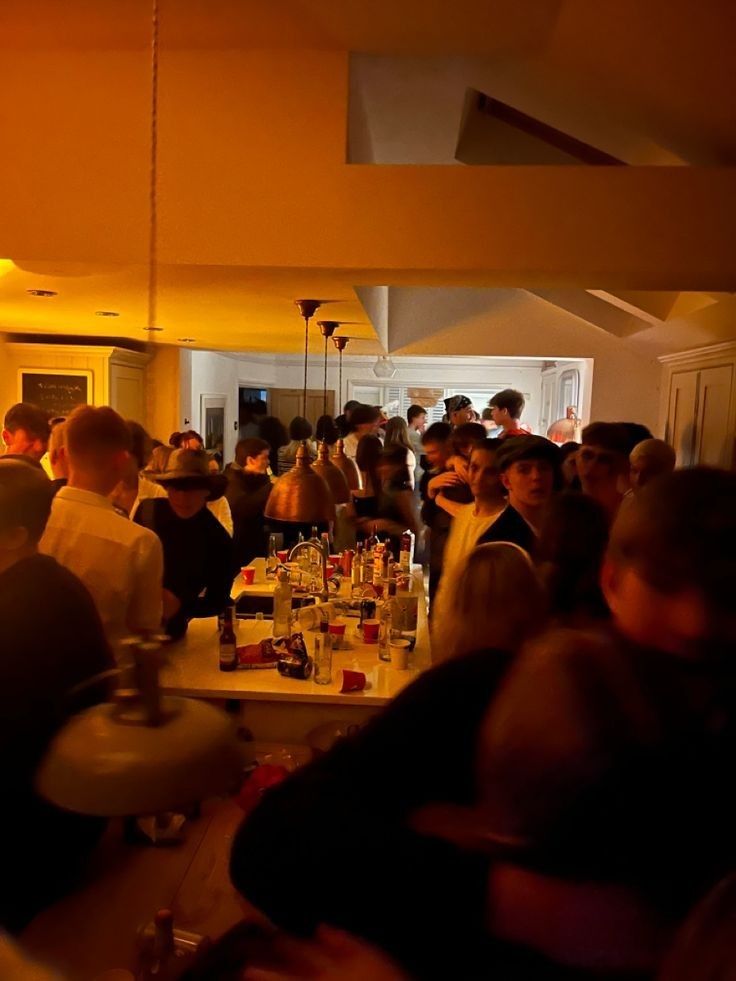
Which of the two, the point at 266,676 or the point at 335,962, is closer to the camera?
the point at 335,962

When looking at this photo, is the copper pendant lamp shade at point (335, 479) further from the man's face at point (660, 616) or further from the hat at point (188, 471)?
the man's face at point (660, 616)

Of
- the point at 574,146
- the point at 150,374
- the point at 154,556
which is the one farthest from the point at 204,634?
the point at 150,374

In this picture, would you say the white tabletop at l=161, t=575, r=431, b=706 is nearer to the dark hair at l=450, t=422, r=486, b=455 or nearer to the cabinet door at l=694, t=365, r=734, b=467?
the dark hair at l=450, t=422, r=486, b=455

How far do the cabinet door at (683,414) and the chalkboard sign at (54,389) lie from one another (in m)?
4.68

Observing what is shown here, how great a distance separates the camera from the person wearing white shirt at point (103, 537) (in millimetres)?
2326

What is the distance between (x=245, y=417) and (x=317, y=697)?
7.98m

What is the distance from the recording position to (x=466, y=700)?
Answer: 0.98 metres

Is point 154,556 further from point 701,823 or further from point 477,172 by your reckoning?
point 701,823

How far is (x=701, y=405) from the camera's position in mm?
4430

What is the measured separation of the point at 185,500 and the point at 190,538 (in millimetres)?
175

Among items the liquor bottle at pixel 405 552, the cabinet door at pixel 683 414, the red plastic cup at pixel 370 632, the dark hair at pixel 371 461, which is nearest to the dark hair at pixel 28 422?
the red plastic cup at pixel 370 632

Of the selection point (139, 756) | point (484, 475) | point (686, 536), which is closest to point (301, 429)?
point (484, 475)

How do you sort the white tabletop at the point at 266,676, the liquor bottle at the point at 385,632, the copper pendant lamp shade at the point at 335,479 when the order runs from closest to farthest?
the white tabletop at the point at 266,676 → the liquor bottle at the point at 385,632 → the copper pendant lamp shade at the point at 335,479

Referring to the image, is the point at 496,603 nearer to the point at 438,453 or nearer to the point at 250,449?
the point at 438,453
